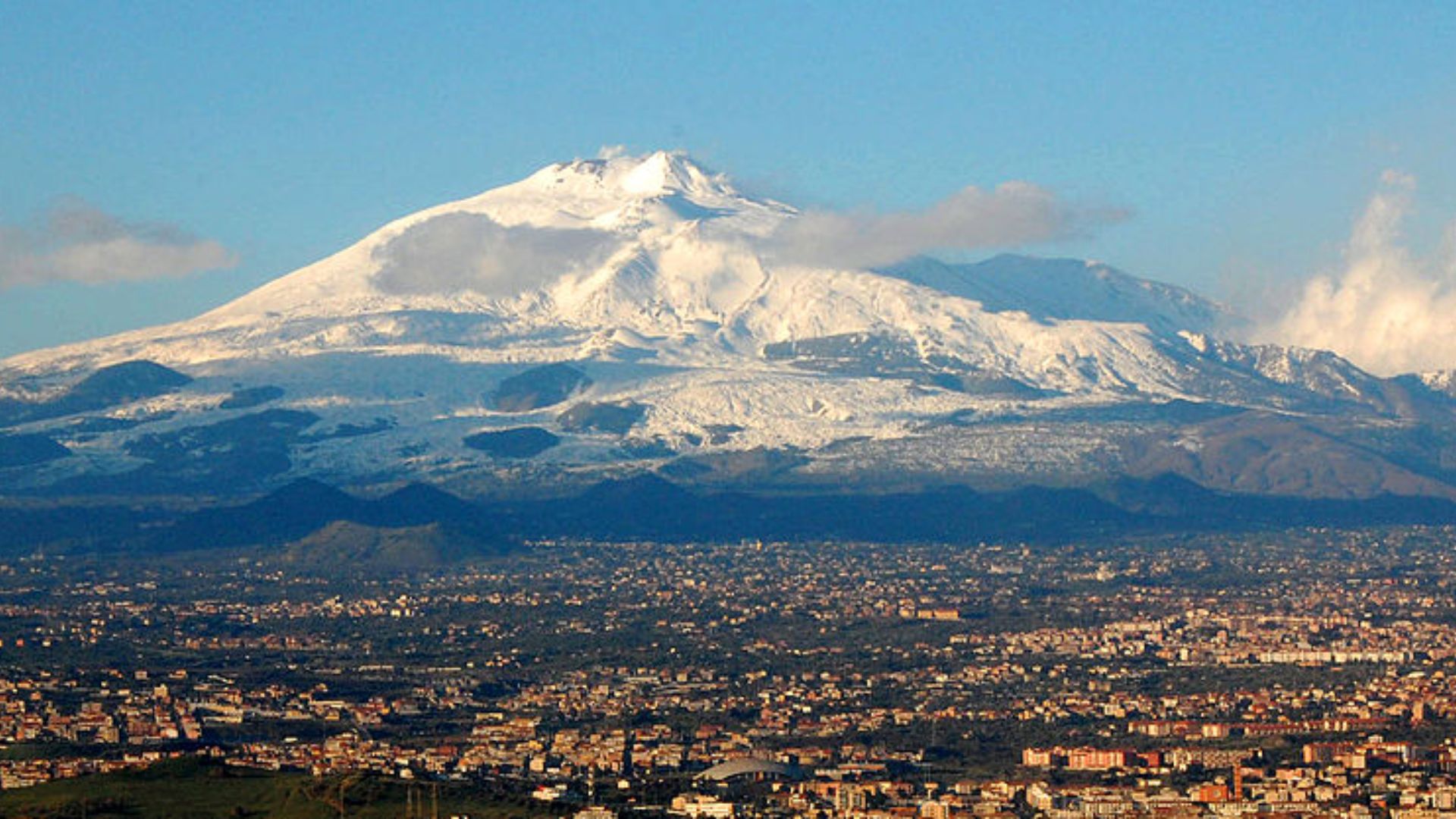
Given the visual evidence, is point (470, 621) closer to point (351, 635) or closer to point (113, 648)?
point (351, 635)

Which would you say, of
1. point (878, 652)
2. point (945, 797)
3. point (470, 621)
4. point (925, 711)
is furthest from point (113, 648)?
point (945, 797)

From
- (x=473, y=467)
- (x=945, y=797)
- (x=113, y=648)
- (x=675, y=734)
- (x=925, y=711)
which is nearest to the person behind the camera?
(x=945, y=797)

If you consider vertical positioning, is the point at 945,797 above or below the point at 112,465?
below

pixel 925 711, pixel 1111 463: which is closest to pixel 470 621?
pixel 925 711

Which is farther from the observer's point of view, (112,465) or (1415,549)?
(112,465)

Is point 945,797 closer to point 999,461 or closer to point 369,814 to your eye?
point 369,814

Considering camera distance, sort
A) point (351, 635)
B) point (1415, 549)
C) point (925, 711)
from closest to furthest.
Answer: point (925, 711)
point (351, 635)
point (1415, 549)
